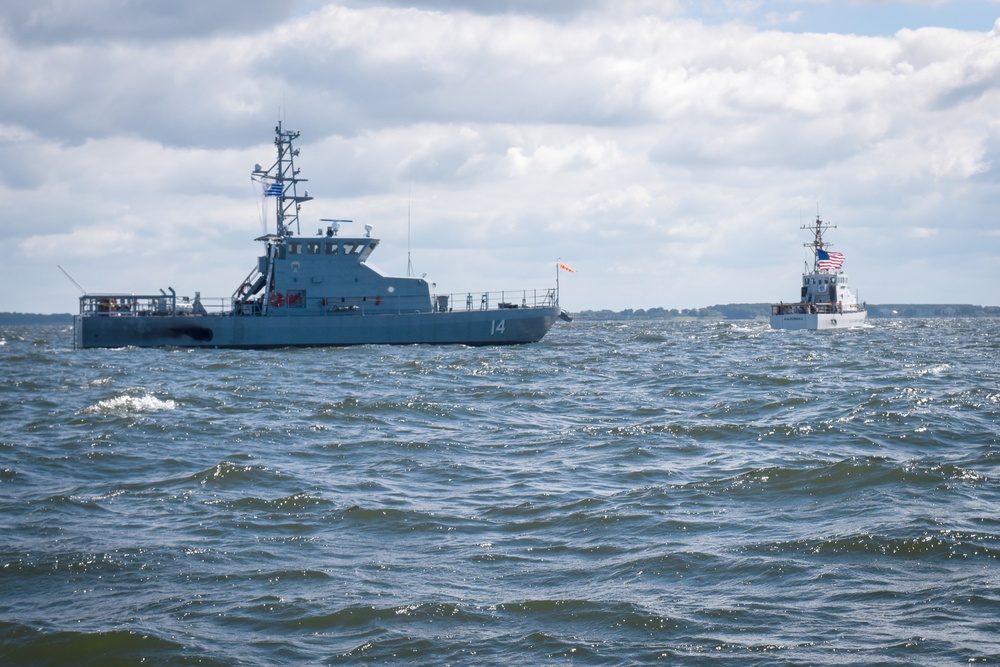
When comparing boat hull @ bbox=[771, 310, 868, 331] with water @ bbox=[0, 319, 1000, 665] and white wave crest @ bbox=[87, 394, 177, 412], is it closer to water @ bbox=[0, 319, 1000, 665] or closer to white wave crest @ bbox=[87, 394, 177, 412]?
water @ bbox=[0, 319, 1000, 665]

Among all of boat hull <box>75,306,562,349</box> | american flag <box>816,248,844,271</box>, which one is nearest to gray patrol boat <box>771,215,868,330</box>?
american flag <box>816,248,844,271</box>

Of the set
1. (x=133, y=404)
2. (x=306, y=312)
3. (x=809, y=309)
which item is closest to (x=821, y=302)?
(x=809, y=309)

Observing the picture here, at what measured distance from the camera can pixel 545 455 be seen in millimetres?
14922

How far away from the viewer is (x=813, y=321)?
79.6 meters

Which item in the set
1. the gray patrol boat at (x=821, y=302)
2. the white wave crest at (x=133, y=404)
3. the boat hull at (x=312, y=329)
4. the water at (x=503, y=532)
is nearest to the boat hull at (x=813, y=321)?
the gray patrol boat at (x=821, y=302)

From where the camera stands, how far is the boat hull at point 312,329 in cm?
4522

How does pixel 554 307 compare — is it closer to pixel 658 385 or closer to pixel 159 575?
pixel 658 385

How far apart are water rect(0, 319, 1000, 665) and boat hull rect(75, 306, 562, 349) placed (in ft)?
76.7

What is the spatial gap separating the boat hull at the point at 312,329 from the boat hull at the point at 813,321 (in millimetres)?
38213

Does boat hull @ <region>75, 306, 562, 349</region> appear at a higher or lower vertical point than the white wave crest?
higher

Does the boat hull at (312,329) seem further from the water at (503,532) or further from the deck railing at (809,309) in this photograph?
the deck railing at (809,309)

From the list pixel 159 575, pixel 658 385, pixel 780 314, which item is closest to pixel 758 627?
pixel 159 575

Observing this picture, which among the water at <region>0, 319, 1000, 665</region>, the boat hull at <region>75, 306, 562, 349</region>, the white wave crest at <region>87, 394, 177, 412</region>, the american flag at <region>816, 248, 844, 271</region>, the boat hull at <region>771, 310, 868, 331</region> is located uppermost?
the american flag at <region>816, 248, 844, 271</region>

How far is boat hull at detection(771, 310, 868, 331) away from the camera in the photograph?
79625mm
